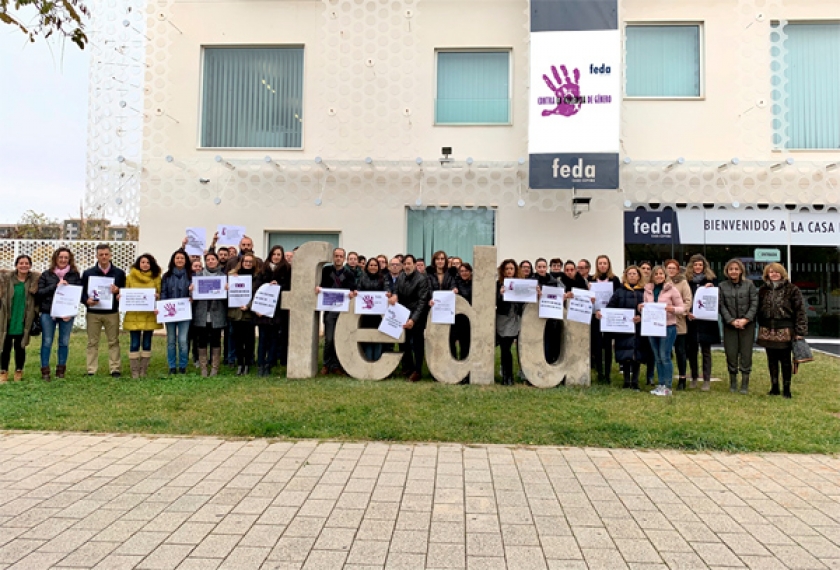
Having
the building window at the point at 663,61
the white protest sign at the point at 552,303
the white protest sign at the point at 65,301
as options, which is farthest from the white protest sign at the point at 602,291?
the white protest sign at the point at 65,301

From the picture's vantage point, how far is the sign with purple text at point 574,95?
12.0m

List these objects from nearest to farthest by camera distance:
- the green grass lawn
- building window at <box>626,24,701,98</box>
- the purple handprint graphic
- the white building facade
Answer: the green grass lawn → the purple handprint graphic → the white building facade → building window at <box>626,24,701,98</box>

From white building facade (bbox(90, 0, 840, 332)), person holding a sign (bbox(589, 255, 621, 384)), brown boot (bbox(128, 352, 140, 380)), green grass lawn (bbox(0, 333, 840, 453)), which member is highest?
white building facade (bbox(90, 0, 840, 332))

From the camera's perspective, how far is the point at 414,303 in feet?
26.9

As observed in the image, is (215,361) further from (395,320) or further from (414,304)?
(414,304)

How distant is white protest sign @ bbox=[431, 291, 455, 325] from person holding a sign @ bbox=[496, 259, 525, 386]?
0.77 meters

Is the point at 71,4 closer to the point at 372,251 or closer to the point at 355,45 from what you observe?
the point at 372,251

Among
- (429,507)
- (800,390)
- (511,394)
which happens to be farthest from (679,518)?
(800,390)

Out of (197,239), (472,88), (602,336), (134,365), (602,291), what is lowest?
(134,365)

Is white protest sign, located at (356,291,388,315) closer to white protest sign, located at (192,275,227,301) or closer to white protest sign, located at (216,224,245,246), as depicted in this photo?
white protest sign, located at (192,275,227,301)

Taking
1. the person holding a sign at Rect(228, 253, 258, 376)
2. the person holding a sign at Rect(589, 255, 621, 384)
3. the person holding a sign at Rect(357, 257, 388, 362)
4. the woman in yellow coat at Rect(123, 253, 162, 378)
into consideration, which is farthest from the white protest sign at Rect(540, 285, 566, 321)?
the woman in yellow coat at Rect(123, 253, 162, 378)

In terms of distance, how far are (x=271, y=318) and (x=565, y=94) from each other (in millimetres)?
8287

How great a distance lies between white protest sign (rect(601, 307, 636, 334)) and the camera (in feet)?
25.3

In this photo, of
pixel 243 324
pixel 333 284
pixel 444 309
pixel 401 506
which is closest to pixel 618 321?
pixel 444 309
